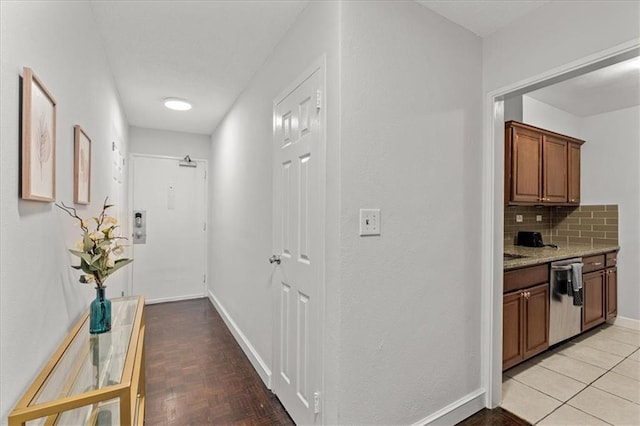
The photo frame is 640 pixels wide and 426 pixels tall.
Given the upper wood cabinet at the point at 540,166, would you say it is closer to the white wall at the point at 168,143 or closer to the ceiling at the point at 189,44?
the ceiling at the point at 189,44

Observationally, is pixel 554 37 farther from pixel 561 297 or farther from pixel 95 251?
pixel 95 251

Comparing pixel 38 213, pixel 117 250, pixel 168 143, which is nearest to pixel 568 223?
pixel 117 250

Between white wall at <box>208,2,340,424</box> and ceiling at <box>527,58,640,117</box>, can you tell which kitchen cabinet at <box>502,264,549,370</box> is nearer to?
white wall at <box>208,2,340,424</box>

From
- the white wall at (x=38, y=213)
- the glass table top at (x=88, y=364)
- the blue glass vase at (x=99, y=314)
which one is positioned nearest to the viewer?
the white wall at (x=38, y=213)

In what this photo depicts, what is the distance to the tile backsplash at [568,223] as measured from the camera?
3.60 m

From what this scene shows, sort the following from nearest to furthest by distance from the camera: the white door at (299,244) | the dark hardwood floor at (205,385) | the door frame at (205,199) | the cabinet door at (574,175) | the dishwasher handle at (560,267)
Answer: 1. the white door at (299,244)
2. the dark hardwood floor at (205,385)
3. the dishwasher handle at (560,267)
4. the cabinet door at (574,175)
5. the door frame at (205,199)

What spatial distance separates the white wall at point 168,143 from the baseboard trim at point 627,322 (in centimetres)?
585

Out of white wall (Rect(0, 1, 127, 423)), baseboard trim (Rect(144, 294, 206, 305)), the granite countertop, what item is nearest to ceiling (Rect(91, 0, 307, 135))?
white wall (Rect(0, 1, 127, 423))

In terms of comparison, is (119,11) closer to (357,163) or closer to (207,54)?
(207,54)

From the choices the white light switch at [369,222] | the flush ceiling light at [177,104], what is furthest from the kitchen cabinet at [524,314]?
the flush ceiling light at [177,104]

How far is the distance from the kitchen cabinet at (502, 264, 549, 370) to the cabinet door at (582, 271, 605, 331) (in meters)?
0.89

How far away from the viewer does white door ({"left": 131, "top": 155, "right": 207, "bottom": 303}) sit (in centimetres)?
442

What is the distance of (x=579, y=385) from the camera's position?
2340mm

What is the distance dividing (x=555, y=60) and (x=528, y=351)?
2.22 metres
